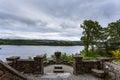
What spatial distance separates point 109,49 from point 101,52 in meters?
0.98

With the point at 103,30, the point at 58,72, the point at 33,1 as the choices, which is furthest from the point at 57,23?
the point at 58,72

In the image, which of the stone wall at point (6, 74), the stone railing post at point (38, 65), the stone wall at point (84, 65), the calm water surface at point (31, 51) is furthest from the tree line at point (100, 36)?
the stone wall at point (6, 74)

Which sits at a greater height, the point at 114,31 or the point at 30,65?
the point at 114,31

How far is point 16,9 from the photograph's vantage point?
10758mm

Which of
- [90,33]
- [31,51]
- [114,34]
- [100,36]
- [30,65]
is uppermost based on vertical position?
[90,33]

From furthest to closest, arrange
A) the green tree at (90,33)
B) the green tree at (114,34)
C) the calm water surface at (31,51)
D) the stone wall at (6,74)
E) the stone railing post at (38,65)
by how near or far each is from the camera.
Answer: the calm water surface at (31,51) → the green tree at (90,33) → the green tree at (114,34) → the stone railing post at (38,65) → the stone wall at (6,74)

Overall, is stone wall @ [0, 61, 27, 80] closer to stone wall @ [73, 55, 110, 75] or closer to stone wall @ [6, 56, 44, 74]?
stone wall @ [6, 56, 44, 74]

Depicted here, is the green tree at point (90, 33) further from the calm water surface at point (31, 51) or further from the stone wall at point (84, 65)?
the stone wall at point (84, 65)

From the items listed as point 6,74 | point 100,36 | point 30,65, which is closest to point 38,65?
point 30,65

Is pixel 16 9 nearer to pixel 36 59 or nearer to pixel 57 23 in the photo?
pixel 36 59

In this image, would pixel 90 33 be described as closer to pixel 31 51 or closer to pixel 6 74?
pixel 6 74

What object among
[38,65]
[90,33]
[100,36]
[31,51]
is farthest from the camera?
[31,51]

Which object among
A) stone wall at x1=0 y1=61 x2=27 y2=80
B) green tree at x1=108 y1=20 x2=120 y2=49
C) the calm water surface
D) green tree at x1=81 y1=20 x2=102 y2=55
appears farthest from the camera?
the calm water surface

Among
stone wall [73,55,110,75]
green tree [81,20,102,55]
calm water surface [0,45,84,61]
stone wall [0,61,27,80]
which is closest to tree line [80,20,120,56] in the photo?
green tree [81,20,102,55]
